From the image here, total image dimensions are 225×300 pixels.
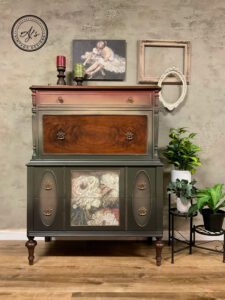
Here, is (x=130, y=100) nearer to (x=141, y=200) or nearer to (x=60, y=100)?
(x=60, y=100)

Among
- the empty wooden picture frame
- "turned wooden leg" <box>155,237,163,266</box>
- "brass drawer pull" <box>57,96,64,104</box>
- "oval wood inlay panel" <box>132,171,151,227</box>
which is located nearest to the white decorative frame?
the empty wooden picture frame

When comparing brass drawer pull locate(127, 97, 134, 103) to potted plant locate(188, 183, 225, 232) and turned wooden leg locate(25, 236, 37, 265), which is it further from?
turned wooden leg locate(25, 236, 37, 265)

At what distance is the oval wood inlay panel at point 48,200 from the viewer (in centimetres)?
222

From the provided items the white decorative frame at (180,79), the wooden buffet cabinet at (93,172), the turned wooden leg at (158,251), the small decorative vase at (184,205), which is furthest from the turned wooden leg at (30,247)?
the white decorative frame at (180,79)

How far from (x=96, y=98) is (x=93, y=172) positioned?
570 mm

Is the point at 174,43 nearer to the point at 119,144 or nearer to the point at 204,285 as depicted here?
the point at 119,144

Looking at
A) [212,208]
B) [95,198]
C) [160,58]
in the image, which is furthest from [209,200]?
[160,58]

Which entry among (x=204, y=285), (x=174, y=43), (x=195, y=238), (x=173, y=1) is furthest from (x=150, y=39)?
(x=204, y=285)

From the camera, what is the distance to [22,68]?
277cm

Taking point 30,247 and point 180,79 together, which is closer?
point 30,247

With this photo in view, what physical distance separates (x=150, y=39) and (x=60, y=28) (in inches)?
34.1

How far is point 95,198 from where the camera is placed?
2.23m

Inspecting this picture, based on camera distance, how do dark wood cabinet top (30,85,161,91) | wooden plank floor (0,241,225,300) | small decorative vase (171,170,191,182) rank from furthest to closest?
small decorative vase (171,170,191,182)
dark wood cabinet top (30,85,161,91)
wooden plank floor (0,241,225,300)

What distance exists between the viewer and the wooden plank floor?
1.84 metres
